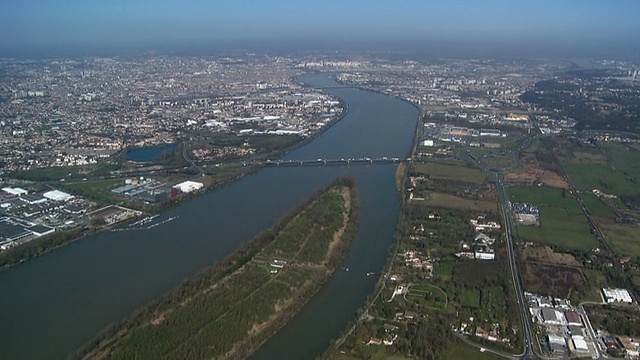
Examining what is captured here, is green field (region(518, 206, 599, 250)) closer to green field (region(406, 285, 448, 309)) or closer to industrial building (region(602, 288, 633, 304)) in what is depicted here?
industrial building (region(602, 288, 633, 304))

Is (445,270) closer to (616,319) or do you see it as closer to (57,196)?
(616,319)

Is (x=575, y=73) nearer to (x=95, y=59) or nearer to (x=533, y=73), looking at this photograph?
(x=533, y=73)

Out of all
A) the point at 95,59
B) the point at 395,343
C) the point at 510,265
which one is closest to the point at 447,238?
the point at 510,265

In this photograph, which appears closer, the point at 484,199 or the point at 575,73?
the point at 484,199

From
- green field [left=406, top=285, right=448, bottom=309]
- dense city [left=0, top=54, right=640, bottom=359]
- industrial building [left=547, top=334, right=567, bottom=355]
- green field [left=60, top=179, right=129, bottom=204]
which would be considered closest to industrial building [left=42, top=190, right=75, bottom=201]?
dense city [left=0, top=54, right=640, bottom=359]

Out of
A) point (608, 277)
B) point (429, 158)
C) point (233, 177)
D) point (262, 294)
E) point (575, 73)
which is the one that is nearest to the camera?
point (262, 294)

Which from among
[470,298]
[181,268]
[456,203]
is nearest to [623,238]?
[456,203]
